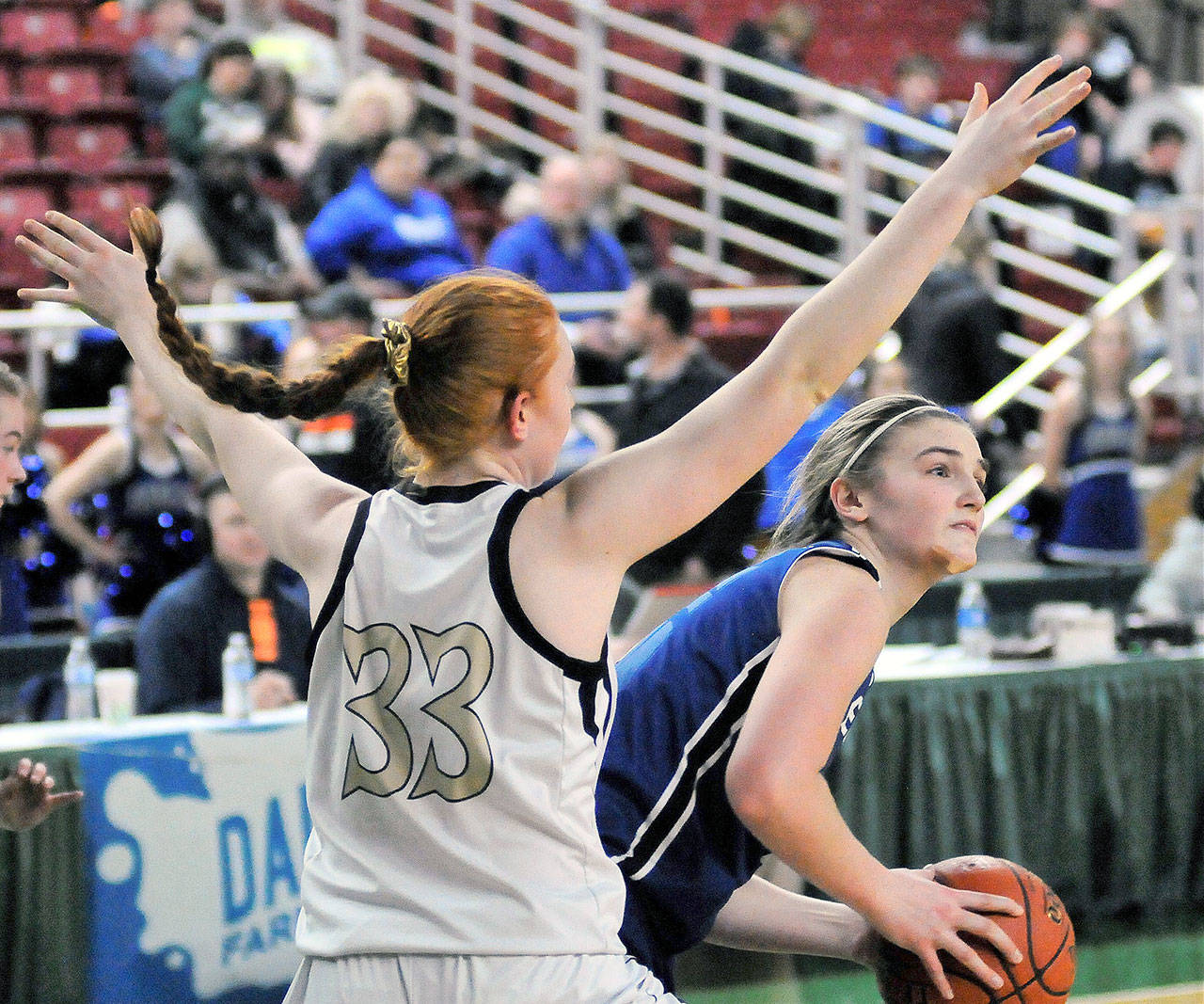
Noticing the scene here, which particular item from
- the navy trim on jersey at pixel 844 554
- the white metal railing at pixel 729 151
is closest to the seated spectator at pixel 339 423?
the white metal railing at pixel 729 151

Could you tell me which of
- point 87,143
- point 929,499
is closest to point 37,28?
point 87,143

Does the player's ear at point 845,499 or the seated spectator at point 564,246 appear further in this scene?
the seated spectator at point 564,246

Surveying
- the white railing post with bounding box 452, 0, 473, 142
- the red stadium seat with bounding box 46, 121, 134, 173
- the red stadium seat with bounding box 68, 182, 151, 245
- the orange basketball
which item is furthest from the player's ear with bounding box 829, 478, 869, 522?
the white railing post with bounding box 452, 0, 473, 142

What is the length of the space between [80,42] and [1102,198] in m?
6.12

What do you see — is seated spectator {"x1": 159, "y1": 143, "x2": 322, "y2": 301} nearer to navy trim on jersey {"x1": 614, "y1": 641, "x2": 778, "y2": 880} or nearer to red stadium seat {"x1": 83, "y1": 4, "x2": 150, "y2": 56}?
red stadium seat {"x1": 83, "y1": 4, "x2": 150, "y2": 56}

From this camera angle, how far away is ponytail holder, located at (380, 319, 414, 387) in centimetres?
209

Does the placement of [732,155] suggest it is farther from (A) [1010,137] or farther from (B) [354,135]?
(A) [1010,137]

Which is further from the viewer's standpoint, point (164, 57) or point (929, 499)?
point (164, 57)

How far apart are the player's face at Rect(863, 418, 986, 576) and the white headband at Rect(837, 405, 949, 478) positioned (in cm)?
3

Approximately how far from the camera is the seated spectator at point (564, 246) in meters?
9.05

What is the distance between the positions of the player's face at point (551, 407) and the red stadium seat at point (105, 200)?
27.3 feet

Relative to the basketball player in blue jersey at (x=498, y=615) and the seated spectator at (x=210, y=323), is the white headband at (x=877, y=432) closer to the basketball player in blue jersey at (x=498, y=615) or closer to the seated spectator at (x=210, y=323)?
the basketball player in blue jersey at (x=498, y=615)

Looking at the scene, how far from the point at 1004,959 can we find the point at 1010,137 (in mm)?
1124

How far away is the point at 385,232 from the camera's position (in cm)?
884
